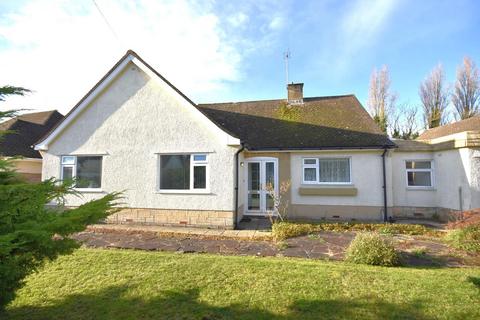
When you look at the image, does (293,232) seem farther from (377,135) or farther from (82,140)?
(82,140)

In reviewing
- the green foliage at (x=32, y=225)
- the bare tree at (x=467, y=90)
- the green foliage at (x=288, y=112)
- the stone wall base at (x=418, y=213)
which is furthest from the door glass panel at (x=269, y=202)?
the bare tree at (x=467, y=90)

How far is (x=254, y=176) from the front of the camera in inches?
499

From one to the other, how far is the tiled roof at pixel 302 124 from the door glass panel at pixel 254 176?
95cm

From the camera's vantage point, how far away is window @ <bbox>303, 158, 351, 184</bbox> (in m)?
12.2

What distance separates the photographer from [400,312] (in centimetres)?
422

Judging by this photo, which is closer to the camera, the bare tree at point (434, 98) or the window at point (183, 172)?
the window at point (183, 172)

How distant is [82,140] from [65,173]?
72.8 inches

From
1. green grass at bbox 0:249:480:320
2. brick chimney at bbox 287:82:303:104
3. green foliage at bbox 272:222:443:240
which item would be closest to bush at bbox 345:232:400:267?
green grass at bbox 0:249:480:320

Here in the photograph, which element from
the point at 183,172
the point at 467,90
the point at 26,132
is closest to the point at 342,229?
the point at 183,172

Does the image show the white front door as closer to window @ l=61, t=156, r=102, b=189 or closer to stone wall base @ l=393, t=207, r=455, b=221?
stone wall base @ l=393, t=207, r=455, b=221

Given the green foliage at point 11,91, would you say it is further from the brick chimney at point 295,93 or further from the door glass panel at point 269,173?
the brick chimney at point 295,93

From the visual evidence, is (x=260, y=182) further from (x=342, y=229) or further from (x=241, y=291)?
(x=241, y=291)

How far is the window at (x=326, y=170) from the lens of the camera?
12211 mm

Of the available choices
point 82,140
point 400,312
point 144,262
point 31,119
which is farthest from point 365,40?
point 31,119
